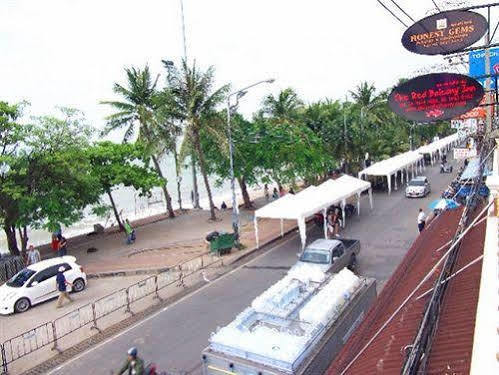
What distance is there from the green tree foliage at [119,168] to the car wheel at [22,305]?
458 inches

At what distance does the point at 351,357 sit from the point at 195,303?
381 inches

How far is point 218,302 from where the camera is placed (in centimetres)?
1577

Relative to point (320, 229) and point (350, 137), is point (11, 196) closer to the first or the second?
point (320, 229)

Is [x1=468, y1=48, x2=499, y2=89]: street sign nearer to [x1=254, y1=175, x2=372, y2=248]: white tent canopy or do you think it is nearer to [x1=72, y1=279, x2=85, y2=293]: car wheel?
[x1=254, y1=175, x2=372, y2=248]: white tent canopy

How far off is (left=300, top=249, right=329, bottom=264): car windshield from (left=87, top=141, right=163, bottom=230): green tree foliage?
15.0 meters

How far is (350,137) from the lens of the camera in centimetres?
4166

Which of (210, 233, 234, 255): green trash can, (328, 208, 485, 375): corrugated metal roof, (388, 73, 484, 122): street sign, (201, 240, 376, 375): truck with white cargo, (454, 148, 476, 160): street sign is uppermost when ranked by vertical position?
(388, 73, 484, 122): street sign

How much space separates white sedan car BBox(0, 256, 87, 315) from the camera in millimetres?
16266

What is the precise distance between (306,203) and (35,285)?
12425 mm

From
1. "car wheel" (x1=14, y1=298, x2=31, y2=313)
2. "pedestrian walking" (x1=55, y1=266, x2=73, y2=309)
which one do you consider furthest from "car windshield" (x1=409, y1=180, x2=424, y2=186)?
"car wheel" (x1=14, y1=298, x2=31, y2=313)

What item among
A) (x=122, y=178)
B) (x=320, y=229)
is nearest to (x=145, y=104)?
(x=122, y=178)

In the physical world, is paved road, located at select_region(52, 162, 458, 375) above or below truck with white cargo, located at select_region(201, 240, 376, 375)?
below

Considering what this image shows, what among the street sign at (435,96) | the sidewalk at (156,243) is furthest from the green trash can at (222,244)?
the street sign at (435,96)

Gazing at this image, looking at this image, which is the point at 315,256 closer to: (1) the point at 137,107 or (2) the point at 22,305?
(2) the point at 22,305
